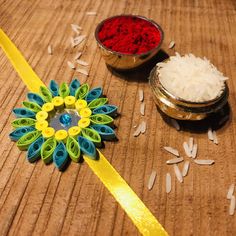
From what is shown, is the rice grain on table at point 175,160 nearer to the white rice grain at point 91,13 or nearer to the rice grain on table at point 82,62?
the rice grain on table at point 82,62

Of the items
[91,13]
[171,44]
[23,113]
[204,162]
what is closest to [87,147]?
[23,113]

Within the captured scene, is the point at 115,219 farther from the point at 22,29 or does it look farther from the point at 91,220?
the point at 22,29

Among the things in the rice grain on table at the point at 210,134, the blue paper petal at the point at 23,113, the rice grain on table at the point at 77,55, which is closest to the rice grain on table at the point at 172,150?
the rice grain on table at the point at 210,134

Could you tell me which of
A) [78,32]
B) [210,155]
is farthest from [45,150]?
[78,32]

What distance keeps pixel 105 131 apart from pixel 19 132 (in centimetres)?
28

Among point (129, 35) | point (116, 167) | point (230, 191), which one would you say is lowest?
point (230, 191)

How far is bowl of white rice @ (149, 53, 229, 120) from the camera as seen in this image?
1.00m

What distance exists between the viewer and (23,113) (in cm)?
110

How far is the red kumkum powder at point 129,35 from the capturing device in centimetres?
120

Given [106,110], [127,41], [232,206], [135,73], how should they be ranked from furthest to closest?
1. [135,73]
2. [127,41]
3. [106,110]
4. [232,206]

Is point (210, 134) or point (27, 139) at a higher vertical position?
point (27, 139)

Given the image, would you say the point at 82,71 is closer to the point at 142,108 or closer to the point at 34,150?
the point at 142,108

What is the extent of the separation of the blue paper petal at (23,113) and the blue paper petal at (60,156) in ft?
0.55

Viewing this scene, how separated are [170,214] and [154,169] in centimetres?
15
